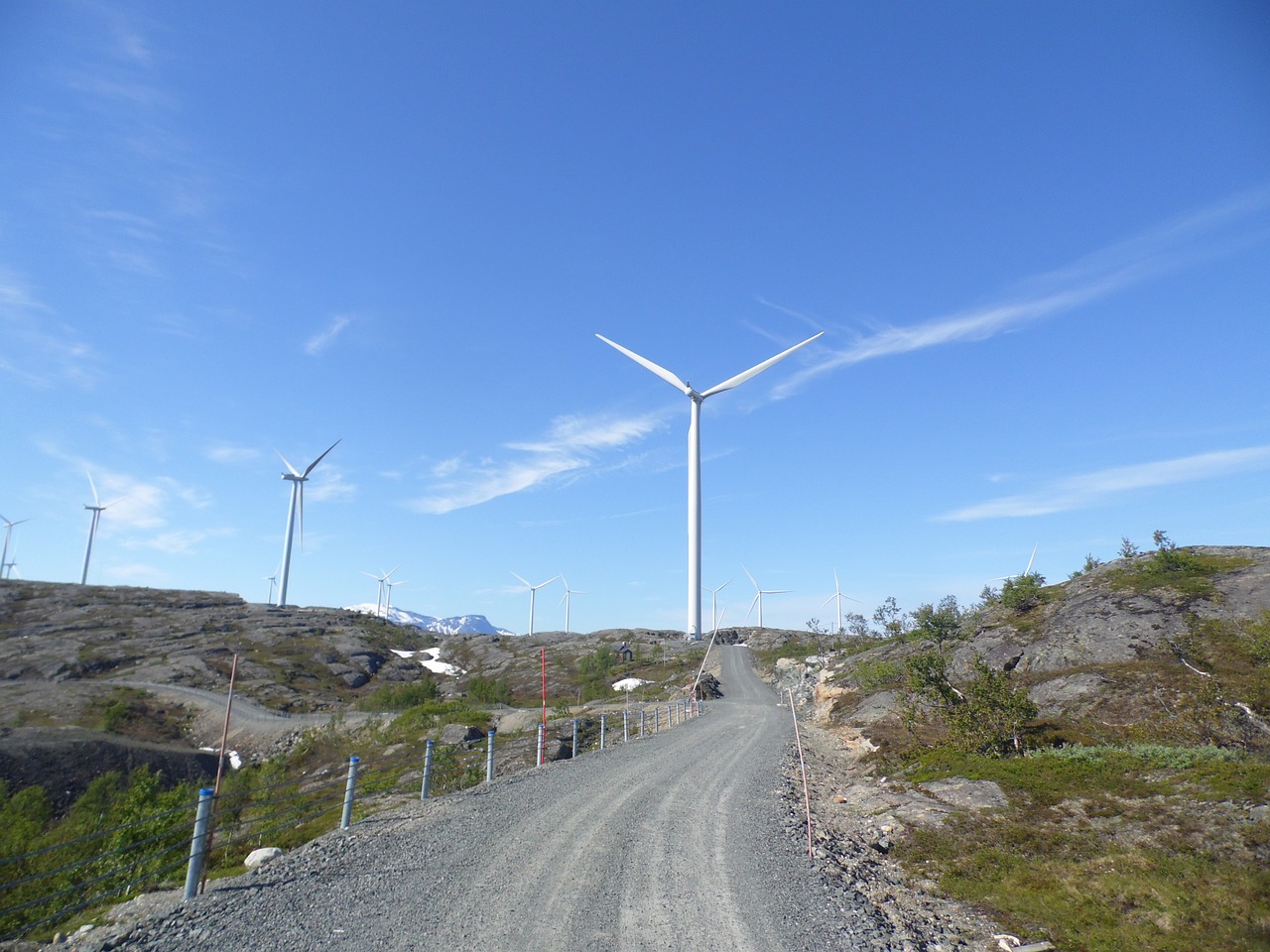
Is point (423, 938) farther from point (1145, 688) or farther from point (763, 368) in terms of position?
point (763, 368)

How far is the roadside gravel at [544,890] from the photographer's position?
11047 millimetres

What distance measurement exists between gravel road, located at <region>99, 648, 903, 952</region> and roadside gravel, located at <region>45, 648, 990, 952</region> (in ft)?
0.15

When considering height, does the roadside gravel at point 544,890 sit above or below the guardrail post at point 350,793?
below

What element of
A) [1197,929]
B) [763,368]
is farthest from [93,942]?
[763,368]

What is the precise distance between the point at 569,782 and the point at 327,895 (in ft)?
43.2

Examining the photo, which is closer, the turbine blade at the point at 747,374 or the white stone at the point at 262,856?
the white stone at the point at 262,856

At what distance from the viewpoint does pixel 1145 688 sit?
3052cm

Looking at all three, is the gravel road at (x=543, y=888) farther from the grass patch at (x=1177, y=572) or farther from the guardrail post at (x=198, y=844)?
the grass patch at (x=1177, y=572)

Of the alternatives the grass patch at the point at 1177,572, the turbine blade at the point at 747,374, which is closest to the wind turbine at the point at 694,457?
the turbine blade at the point at 747,374

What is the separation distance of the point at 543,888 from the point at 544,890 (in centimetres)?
13

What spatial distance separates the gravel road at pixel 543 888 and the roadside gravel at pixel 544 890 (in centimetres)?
4

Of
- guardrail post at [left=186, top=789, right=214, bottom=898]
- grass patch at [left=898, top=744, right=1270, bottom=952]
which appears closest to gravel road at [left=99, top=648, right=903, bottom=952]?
guardrail post at [left=186, top=789, right=214, bottom=898]

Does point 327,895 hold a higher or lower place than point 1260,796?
lower

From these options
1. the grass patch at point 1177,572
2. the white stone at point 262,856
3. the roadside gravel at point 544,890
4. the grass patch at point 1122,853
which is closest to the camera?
the roadside gravel at point 544,890
